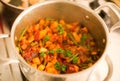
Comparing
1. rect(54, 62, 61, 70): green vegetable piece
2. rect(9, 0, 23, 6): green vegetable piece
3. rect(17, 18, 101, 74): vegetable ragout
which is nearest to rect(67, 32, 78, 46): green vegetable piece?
rect(17, 18, 101, 74): vegetable ragout

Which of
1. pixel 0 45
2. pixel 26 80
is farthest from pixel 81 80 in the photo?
pixel 0 45

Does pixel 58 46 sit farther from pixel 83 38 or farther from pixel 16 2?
pixel 16 2

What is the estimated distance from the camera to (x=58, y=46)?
2.24 feet

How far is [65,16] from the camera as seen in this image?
0.75m

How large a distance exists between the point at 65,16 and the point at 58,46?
12 cm

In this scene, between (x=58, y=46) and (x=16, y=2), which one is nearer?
(x=58, y=46)

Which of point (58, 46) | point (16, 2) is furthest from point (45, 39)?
point (16, 2)

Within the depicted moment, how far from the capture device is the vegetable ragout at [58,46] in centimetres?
64

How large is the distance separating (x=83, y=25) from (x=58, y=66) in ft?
0.60

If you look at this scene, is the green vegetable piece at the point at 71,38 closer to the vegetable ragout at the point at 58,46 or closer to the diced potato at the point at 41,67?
the vegetable ragout at the point at 58,46

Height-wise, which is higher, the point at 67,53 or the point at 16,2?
the point at 16,2

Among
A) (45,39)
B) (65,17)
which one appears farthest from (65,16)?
(45,39)

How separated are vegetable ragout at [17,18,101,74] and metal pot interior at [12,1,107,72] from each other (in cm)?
2

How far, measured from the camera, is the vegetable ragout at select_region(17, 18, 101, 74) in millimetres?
640
